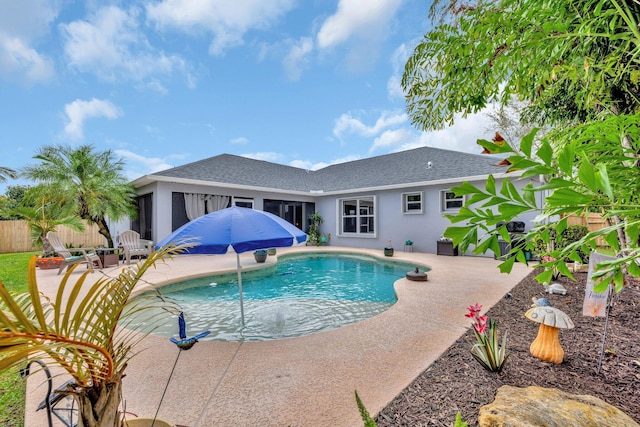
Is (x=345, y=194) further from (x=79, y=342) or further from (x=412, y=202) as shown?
(x=79, y=342)

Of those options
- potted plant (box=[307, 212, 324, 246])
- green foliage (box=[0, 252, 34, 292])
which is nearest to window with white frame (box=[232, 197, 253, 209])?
potted plant (box=[307, 212, 324, 246])

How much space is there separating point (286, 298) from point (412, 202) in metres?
9.42

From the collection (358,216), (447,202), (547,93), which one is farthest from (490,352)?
(358,216)

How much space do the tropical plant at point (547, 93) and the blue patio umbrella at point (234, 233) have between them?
2.92m

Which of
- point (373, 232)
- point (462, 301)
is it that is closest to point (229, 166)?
point (373, 232)

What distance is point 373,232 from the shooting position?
1536 cm

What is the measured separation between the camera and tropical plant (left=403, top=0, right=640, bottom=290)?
0.89m

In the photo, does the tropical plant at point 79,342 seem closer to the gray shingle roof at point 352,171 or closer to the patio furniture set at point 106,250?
the patio furniture set at point 106,250

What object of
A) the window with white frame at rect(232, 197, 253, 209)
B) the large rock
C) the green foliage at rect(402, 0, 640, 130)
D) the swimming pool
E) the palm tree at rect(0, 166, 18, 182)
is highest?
the palm tree at rect(0, 166, 18, 182)

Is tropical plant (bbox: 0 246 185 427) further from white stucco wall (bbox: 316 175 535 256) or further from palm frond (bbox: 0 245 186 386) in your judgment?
white stucco wall (bbox: 316 175 535 256)

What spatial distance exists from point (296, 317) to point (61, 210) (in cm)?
1185

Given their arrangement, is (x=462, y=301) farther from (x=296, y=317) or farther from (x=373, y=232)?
(x=373, y=232)

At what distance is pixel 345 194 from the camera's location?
16.0 metres

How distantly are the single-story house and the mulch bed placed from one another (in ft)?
23.3
